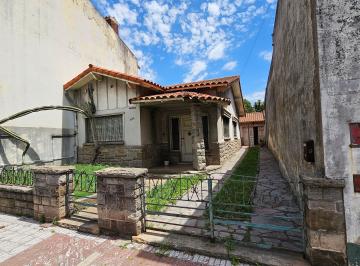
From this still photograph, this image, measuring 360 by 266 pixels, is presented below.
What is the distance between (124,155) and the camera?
31.1ft

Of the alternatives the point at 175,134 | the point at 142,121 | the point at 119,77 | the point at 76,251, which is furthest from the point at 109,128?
the point at 76,251

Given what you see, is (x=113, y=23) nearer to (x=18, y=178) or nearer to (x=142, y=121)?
(x=142, y=121)

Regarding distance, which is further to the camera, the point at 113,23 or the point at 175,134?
the point at 113,23

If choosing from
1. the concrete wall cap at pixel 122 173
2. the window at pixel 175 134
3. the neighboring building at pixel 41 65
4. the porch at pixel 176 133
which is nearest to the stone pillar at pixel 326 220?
the concrete wall cap at pixel 122 173

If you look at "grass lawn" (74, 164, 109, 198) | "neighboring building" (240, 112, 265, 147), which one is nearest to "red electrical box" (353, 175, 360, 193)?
"grass lawn" (74, 164, 109, 198)

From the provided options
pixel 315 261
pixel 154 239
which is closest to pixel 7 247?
pixel 154 239

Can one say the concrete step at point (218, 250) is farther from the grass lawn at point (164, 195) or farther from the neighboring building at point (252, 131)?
the neighboring building at point (252, 131)

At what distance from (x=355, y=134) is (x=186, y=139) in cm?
812

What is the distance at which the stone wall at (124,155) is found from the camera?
9195 mm

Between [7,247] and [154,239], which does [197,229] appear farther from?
[7,247]

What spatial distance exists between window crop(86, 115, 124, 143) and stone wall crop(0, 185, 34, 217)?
4.80 m

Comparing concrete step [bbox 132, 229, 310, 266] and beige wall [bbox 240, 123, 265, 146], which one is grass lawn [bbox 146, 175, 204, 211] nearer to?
concrete step [bbox 132, 229, 310, 266]

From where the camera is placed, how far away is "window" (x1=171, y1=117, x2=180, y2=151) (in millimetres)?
10594

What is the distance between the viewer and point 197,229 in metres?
3.78
